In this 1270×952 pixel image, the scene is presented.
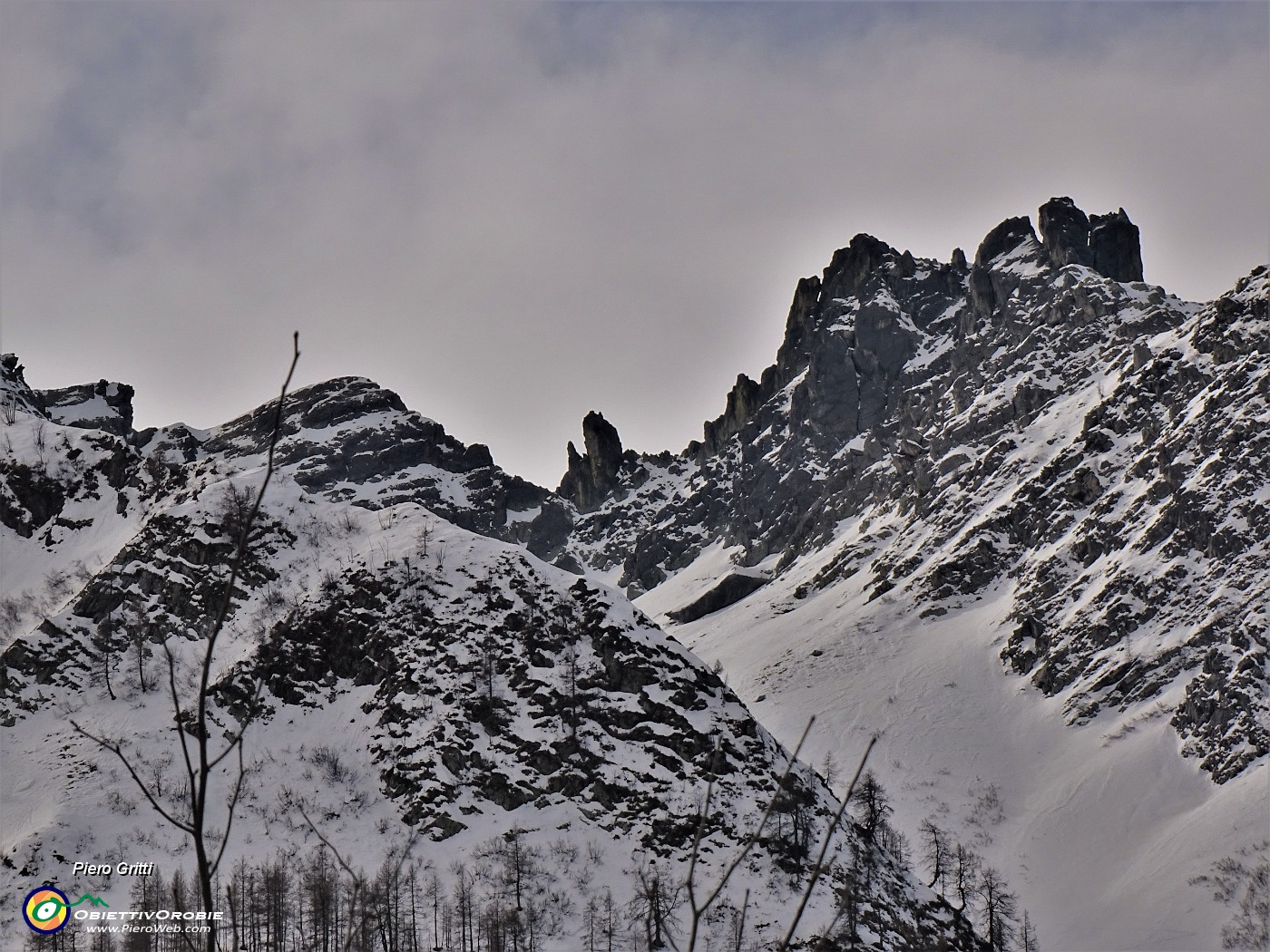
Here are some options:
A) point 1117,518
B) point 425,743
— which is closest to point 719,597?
point 1117,518

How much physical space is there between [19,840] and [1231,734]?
3796 inches

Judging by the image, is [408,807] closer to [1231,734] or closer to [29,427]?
[1231,734]

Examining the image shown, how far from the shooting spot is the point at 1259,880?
301ft

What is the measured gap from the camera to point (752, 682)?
486 feet

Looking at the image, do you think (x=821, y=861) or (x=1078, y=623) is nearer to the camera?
(x=821, y=861)

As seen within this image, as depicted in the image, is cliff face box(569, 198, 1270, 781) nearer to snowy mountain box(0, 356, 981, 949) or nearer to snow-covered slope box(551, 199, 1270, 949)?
snow-covered slope box(551, 199, 1270, 949)

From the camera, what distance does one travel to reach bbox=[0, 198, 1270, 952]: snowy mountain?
6806cm

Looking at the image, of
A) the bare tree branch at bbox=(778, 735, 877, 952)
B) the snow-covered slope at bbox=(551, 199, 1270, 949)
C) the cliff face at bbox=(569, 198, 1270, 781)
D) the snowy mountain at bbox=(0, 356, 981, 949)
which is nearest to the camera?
the bare tree branch at bbox=(778, 735, 877, 952)

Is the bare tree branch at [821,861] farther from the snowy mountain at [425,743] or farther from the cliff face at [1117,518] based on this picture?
the cliff face at [1117,518]

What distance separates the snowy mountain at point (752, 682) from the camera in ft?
223

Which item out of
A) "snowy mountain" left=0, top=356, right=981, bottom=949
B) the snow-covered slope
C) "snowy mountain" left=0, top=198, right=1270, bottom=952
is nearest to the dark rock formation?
the snow-covered slope

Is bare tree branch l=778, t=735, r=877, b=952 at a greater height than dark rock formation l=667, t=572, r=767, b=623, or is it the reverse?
dark rock formation l=667, t=572, r=767, b=623

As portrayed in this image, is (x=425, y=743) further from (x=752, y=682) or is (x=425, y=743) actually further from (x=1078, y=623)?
(x=1078, y=623)

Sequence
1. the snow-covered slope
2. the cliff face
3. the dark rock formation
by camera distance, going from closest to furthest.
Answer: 1. the snow-covered slope
2. the cliff face
3. the dark rock formation
